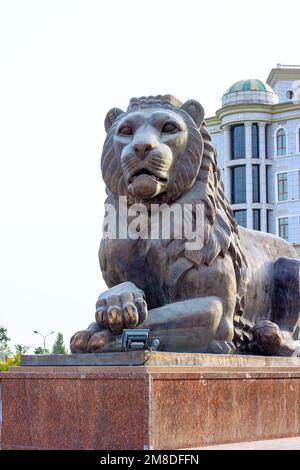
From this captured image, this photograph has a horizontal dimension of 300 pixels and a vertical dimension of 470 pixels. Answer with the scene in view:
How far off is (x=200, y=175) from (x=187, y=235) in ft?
1.99

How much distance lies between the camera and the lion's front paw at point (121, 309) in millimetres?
6988

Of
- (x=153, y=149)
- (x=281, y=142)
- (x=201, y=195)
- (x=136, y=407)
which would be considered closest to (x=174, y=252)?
(x=201, y=195)

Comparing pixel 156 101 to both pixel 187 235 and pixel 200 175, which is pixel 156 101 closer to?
pixel 200 175

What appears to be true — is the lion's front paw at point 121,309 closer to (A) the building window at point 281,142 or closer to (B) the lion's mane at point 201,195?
(B) the lion's mane at point 201,195

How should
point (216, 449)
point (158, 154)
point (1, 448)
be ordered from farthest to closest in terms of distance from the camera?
1. point (158, 154)
2. point (1, 448)
3. point (216, 449)

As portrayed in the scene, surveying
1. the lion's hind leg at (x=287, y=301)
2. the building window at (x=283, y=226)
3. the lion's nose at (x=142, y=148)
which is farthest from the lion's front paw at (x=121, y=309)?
the building window at (x=283, y=226)

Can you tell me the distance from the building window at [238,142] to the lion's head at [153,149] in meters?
48.1

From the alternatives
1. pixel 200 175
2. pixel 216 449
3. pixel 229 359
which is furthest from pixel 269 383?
pixel 200 175

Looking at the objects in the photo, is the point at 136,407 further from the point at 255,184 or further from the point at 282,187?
the point at 282,187

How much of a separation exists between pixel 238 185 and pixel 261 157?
7.41 ft

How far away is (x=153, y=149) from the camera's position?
298 inches

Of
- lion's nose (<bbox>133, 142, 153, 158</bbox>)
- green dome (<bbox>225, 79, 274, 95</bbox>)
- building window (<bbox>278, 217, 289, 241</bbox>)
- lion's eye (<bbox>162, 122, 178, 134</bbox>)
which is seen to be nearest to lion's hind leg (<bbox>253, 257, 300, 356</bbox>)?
lion's eye (<bbox>162, 122, 178, 134</bbox>)

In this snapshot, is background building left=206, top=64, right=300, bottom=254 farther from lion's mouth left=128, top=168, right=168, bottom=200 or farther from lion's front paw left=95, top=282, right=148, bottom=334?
lion's front paw left=95, top=282, right=148, bottom=334
